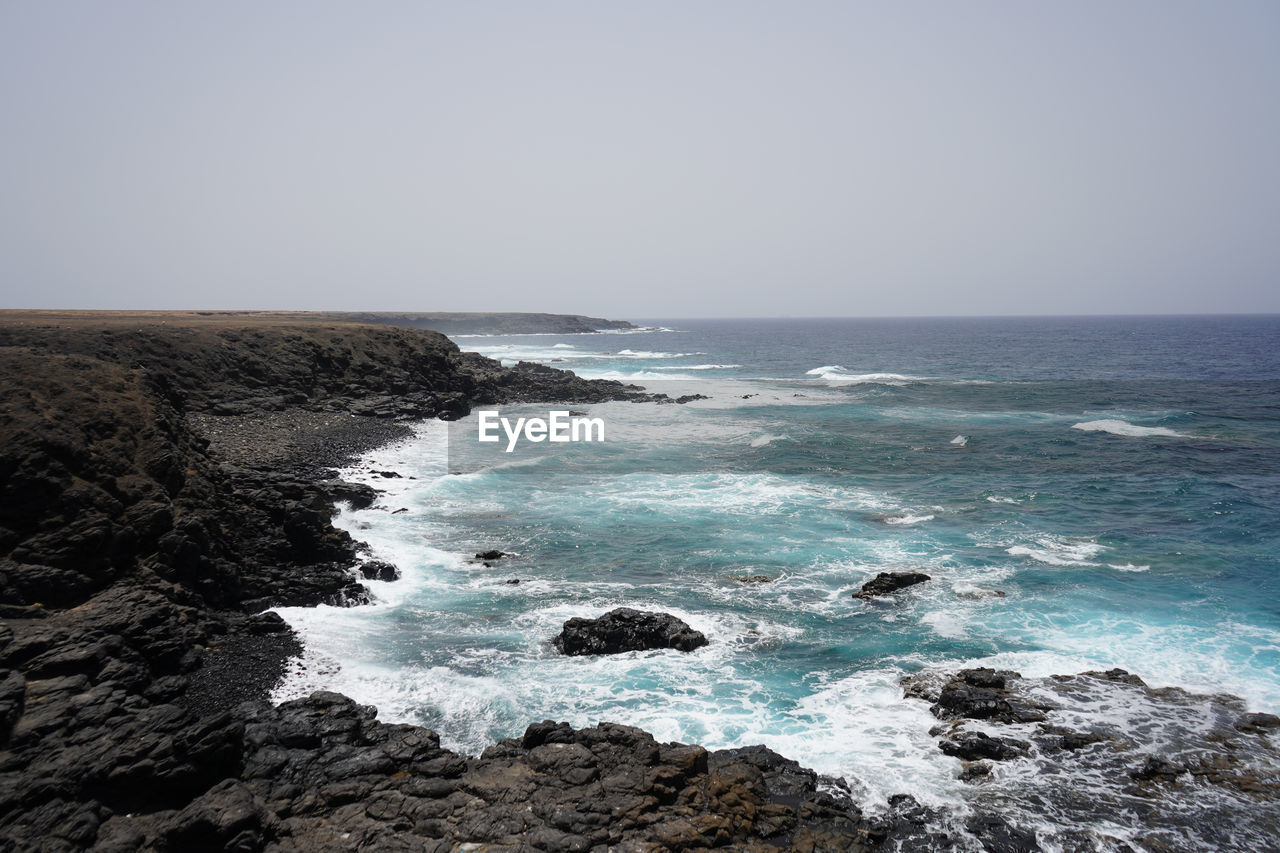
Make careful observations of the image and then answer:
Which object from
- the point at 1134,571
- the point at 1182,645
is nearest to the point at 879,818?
the point at 1182,645

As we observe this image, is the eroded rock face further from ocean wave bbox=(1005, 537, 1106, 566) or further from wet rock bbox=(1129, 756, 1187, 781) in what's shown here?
ocean wave bbox=(1005, 537, 1106, 566)

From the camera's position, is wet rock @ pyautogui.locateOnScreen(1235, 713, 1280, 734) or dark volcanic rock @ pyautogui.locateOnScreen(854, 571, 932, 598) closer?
wet rock @ pyautogui.locateOnScreen(1235, 713, 1280, 734)

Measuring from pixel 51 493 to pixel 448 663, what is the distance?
31.4ft

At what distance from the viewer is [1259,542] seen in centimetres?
2389

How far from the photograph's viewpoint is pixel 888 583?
20.1m

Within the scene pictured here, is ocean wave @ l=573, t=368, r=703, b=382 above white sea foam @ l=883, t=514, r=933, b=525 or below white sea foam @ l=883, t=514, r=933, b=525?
above

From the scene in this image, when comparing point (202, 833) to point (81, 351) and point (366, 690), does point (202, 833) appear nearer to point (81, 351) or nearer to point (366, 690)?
point (366, 690)

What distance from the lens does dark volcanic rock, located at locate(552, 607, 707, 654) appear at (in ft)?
55.3

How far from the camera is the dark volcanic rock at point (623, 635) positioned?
16859mm

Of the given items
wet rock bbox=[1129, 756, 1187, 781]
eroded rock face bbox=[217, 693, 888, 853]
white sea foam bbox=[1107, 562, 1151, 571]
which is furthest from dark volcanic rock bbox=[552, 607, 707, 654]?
white sea foam bbox=[1107, 562, 1151, 571]

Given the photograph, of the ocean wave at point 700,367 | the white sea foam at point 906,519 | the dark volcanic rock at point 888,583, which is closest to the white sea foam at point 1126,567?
the white sea foam at point 906,519

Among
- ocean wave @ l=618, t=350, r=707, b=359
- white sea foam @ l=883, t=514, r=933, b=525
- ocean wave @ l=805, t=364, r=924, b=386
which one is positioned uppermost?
ocean wave @ l=618, t=350, r=707, b=359

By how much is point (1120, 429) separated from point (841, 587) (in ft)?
113

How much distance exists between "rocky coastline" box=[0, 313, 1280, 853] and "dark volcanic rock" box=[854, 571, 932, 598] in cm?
464
